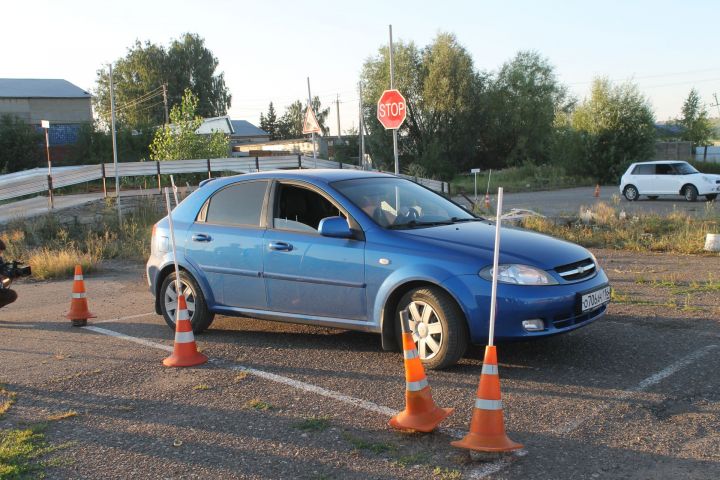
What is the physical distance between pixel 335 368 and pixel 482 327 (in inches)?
52.2

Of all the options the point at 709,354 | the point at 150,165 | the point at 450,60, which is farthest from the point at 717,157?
the point at 709,354

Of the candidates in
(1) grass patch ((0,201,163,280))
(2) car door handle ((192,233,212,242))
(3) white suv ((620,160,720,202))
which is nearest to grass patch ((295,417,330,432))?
(2) car door handle ((192,233,212,242))

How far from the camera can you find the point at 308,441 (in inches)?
169

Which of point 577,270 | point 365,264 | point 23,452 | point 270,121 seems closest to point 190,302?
point 365,264

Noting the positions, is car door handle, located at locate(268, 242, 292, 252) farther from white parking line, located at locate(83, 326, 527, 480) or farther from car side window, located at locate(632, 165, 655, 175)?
car side window, located at locate(632, 165, 655, 175)

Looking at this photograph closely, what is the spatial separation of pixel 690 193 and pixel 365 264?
78.1 feet

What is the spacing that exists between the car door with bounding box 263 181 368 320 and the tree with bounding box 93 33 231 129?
7224 cm

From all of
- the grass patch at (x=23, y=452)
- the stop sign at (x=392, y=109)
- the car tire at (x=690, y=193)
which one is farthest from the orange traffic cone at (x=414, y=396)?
the car tire at (x=690, y=193)

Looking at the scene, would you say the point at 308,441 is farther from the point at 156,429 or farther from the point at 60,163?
the point at 60,163

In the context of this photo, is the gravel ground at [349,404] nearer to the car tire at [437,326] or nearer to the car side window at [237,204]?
the car tire at [437,326]

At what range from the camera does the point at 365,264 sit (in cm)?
583

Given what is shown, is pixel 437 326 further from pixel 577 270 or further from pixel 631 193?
pixel 631 193

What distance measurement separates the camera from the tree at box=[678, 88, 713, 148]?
65938 mm

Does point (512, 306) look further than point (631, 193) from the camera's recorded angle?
No
